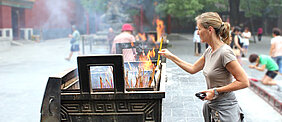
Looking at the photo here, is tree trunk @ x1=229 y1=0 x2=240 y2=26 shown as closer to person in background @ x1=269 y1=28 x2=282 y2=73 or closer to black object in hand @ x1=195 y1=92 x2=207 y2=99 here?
person in background @ x1=269 y1=28 x2=282 y2=73

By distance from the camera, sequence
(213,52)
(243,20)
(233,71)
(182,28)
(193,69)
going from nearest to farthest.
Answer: (233,71), (213,52), (193,69), (243,20), (182,28)

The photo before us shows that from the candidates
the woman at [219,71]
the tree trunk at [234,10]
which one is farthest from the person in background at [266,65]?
the tree trunk at [234,10]

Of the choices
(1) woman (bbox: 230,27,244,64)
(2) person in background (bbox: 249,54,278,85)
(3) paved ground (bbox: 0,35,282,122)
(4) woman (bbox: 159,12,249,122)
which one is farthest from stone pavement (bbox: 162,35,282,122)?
(1) woman (bbox: 230,27,244,64)

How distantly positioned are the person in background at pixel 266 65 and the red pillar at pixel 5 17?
19.4 meters

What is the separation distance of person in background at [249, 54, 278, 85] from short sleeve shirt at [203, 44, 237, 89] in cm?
383

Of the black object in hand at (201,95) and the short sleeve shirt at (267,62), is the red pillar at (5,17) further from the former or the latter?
the black object in hand at (201,95)

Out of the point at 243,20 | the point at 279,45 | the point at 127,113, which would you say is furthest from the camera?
the point at 243,20

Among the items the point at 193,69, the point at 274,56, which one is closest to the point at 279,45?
the point at 274,56

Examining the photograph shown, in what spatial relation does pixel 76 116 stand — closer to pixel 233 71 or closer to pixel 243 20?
pixel 233 71

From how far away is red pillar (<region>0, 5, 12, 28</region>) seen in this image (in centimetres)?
2074

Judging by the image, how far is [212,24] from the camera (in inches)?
95.0

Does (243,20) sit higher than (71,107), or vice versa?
(243,20)

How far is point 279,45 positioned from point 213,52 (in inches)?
232

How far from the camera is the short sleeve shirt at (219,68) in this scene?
2342 mm
